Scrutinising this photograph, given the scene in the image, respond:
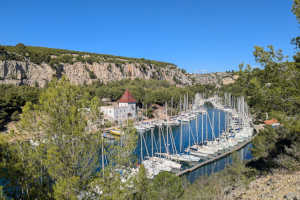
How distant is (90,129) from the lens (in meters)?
6.82

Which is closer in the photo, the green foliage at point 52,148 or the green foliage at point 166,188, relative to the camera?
the green foliage at point 52,148

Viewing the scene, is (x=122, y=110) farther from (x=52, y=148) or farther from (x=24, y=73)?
(x=52, y=148)

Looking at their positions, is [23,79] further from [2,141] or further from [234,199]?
[234,199]

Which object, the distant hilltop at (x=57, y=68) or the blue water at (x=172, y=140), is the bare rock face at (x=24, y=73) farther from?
the blue water at (x=172, y=140)

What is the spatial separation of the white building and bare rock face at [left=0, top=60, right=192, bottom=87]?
8.14 metres

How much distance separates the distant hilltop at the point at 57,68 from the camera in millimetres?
41688

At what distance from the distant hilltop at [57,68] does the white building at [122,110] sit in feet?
26.7

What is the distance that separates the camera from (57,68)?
51.7 metres

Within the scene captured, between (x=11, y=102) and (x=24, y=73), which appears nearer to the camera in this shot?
(x=11, y=102)

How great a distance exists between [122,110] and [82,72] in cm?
2570

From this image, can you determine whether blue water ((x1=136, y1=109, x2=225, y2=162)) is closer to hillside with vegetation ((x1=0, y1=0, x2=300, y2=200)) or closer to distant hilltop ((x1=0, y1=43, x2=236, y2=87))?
hillside with vegetation ((x1=0, y1=0, x2=300, y2=200))

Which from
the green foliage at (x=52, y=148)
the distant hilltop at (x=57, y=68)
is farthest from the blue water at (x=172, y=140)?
the distant hilltop at (x=57, y=68)

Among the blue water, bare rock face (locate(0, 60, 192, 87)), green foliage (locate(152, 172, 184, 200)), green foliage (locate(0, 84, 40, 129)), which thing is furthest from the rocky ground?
green foliage (locate(0, 84, 40, 129))

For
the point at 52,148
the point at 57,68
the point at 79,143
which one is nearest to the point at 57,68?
the point at 57,68
